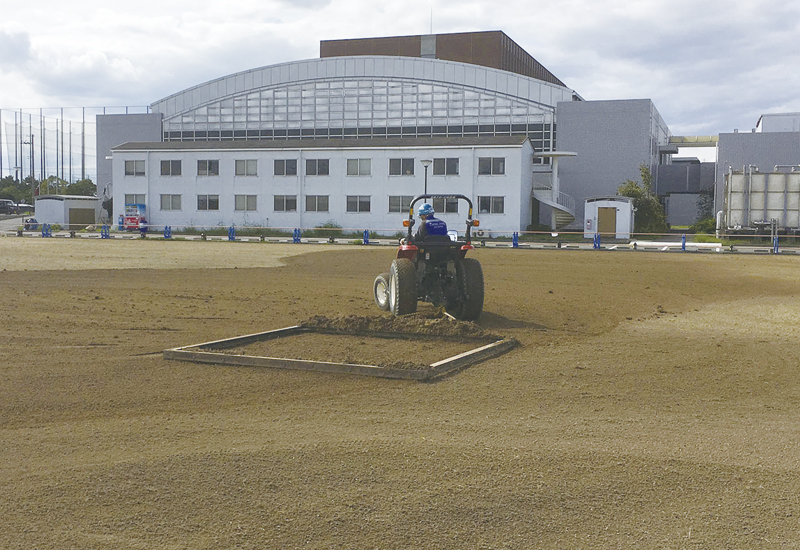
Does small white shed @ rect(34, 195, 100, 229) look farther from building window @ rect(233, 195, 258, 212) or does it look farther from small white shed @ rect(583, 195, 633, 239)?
small white shed @ rect(583, 195, 633, 239)

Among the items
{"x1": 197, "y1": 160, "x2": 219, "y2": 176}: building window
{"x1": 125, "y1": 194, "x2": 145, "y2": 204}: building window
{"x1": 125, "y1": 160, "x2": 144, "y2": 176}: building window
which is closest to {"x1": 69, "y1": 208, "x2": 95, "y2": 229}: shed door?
{"x1": 125, "y1": 194, "x2": 145, "y2": 204}: building window

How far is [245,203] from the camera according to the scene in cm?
6131

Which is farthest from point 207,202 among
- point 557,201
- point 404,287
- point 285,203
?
point 404,287

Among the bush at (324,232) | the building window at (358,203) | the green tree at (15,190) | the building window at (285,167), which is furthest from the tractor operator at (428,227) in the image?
the green tree at (15,190)

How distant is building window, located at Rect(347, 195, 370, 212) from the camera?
58781mm

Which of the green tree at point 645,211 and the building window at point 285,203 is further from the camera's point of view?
the building window at point 285,203

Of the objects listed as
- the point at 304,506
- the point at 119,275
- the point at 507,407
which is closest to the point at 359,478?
the point at 304,506

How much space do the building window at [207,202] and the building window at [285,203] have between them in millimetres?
4920

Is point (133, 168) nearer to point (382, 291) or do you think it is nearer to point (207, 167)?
point (207, 167)

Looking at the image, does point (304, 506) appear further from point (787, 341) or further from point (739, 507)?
point (787, 341)

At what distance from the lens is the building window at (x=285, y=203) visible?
60375 mm

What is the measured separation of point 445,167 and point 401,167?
10.7 feet

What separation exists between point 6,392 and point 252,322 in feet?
17.9

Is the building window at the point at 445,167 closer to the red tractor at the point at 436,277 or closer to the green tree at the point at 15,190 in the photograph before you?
the red tractor at the point at 436,277
